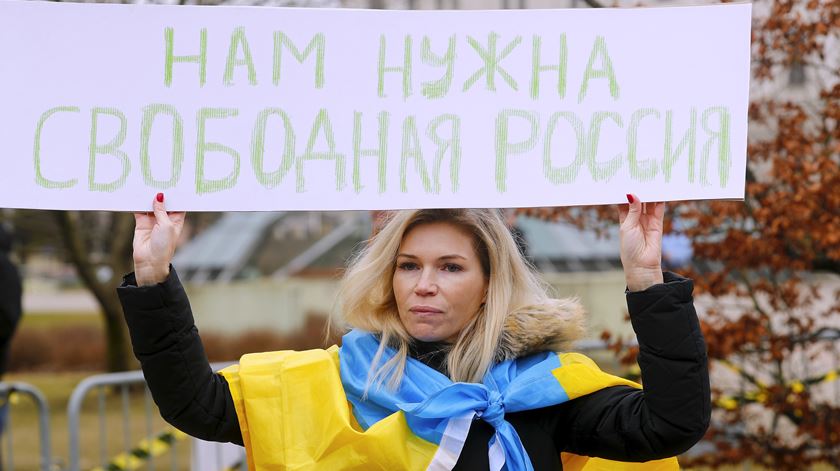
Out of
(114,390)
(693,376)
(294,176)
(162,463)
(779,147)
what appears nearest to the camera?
(693,376)

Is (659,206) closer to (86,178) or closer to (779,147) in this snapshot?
(86,178)

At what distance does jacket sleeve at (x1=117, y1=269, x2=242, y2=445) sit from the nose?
553 mm

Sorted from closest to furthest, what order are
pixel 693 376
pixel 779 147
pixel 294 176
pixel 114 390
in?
pixel 693 376 → pixel 294 176 → pixel 779 147 → pixel 114 390

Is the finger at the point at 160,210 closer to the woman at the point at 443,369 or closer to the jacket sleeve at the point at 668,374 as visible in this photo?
the woman at the point at 443,369

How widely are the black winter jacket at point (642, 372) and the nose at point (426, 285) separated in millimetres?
415

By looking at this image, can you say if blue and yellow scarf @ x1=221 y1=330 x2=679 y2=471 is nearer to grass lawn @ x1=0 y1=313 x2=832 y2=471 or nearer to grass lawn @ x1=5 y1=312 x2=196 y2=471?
grass lawn @ x1=0 y1=313 x2=832 y2=471

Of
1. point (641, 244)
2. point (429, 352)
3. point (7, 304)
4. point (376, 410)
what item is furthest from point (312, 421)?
point (7, 304)

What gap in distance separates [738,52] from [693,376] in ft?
2.77

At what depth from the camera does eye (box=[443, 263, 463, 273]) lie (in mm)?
2936

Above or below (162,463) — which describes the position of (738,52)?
above

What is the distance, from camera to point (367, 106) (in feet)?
9.39

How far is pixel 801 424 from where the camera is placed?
5.13 metres

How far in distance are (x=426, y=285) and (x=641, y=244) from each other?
0.54 meters

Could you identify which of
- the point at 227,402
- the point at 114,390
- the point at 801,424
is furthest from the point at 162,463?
the point at 227,402
